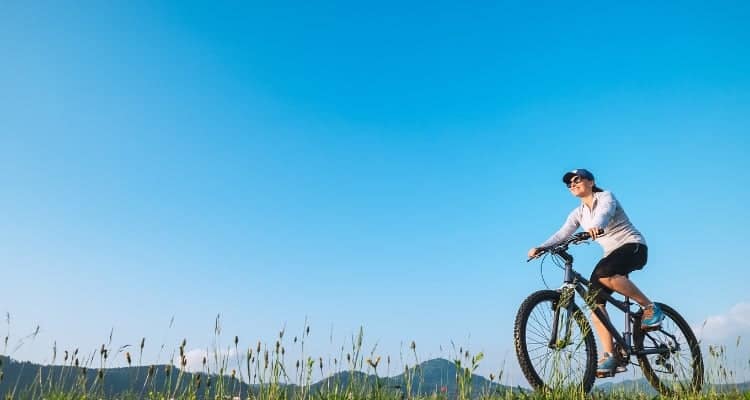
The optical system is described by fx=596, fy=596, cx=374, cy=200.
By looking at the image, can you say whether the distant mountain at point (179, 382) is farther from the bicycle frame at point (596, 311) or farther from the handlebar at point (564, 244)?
the handlebar at point (564, 244)

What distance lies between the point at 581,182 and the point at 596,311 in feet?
4.92

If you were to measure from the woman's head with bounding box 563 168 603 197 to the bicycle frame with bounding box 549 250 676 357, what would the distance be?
2.99ft

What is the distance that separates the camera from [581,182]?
7023 millimetres

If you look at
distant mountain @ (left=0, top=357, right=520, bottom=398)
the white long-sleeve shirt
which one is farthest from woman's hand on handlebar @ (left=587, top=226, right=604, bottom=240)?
distant mountain @ (left=0, top=357, right=520, bottom=398)

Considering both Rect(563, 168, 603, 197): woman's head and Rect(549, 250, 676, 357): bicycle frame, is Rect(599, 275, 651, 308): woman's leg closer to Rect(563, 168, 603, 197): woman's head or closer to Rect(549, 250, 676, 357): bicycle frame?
Rect(549, 250, 676, 357): bicycle frame

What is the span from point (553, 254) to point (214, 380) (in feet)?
12.7

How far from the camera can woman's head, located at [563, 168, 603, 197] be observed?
702cm

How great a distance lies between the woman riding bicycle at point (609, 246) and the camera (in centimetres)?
660

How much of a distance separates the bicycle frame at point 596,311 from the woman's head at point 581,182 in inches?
35.9

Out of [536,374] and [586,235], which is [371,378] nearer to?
[536,374]

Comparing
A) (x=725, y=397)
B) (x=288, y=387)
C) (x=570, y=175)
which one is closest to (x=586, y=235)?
(x=570, y=175)

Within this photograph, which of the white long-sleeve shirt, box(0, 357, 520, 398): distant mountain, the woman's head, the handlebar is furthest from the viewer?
the woman's head

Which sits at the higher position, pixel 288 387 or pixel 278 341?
pixel 278 341

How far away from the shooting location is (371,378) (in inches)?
188
